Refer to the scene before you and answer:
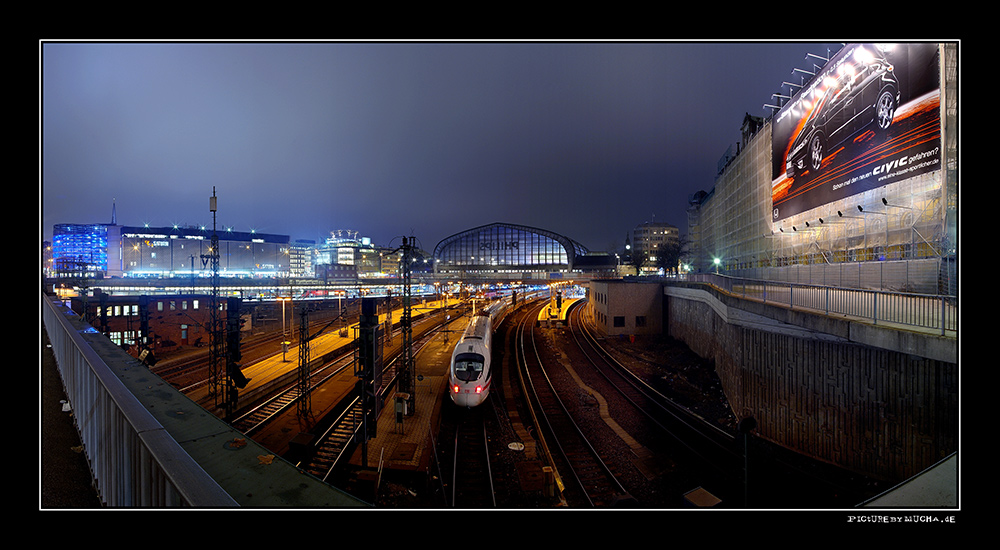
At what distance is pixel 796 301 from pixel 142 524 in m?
13.3

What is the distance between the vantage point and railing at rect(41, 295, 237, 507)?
7.49ft

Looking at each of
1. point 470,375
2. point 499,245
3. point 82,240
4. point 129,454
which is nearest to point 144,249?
point 82,240

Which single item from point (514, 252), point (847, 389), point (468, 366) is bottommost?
point (468, 366)

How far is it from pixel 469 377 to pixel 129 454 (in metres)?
11.6

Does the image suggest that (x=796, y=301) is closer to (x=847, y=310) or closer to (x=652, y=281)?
(x=847, y=310)

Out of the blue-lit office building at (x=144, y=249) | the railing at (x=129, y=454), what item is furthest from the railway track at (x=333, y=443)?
the blue-lit office building at (x=144, y=249)

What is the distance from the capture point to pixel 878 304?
8.27 meters

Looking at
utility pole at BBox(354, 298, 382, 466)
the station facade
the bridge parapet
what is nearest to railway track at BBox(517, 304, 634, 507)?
utility pole at BBox(354, 298, 382, 466)

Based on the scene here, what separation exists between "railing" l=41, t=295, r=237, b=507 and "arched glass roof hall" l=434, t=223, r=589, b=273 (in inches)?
3476

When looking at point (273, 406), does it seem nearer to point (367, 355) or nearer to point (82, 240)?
point (367, 355)

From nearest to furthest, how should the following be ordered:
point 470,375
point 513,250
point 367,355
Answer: point 367,355 < point 470,375 < point 513,250

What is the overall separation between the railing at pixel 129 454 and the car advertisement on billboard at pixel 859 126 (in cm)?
1757

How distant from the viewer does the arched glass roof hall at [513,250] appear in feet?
303

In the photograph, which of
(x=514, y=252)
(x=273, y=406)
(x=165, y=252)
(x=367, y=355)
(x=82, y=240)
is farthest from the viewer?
(x=82, y=240)
